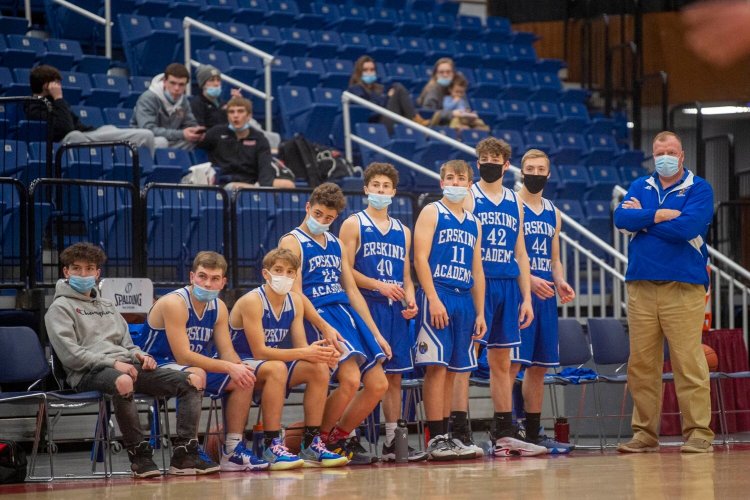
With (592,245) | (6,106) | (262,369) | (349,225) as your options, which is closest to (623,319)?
(592,245)

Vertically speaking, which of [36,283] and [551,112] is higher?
[551,112]

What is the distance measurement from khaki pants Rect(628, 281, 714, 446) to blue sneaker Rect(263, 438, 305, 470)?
224cm

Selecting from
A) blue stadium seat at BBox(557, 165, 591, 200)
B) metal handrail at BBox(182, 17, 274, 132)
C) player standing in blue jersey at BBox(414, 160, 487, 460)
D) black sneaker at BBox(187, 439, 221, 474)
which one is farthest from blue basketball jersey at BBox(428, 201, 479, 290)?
blue stadium seat at BBox(557, 165, 591, 200)

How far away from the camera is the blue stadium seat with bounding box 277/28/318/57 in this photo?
1370cm

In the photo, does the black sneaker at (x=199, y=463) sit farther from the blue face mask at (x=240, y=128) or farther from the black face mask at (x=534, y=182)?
the blue face mask at (x=240, y=128)

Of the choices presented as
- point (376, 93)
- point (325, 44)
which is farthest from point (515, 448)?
point (325, 44)

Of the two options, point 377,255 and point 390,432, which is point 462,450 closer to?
point 390,432

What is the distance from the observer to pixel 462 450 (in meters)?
6.57

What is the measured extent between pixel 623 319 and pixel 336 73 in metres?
5.10

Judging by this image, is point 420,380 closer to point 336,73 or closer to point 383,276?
point 383,276

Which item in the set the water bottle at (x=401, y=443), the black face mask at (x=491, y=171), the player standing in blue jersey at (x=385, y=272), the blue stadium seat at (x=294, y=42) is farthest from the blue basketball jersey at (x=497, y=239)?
the blue stadium seat at (x=294, y=42)

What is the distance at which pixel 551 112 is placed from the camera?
1500 cm

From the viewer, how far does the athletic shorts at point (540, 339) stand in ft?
23.4

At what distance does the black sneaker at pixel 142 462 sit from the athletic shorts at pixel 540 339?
93.8 inches
